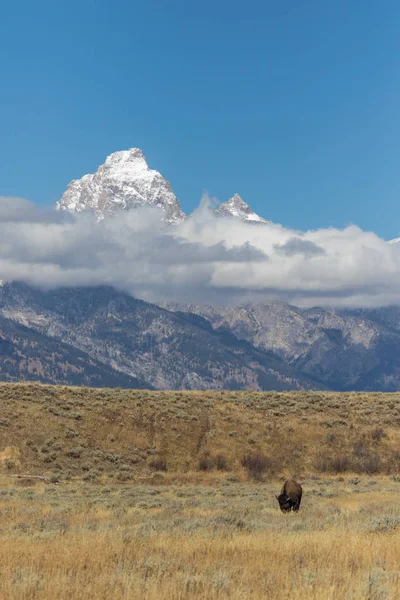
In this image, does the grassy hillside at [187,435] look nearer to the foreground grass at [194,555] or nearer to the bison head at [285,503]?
the bison head at [285,503]

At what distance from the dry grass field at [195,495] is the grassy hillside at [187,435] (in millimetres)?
132

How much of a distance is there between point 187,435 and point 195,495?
562 inches

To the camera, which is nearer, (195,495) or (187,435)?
(195,495)

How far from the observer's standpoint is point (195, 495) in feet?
93.4

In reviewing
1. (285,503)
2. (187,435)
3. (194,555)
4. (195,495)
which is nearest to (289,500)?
(285,503)

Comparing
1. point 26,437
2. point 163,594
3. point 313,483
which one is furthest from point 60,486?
point 163,594

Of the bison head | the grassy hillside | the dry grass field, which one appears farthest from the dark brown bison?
the grassy hillside

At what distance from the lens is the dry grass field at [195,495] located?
895 cm

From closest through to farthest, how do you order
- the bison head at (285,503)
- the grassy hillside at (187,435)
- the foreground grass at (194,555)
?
the foreground grass at (194,555) < the bison head at (285,503) < the grassy hillside at (187,435)

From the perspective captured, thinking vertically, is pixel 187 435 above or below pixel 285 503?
below

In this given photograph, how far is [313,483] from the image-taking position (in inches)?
1351

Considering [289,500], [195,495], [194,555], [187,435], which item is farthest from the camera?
[187,435]

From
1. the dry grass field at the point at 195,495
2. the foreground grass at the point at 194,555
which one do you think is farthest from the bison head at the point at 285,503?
the dry grass field at the point at 195,495

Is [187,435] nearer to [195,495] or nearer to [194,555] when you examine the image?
[195,495]
